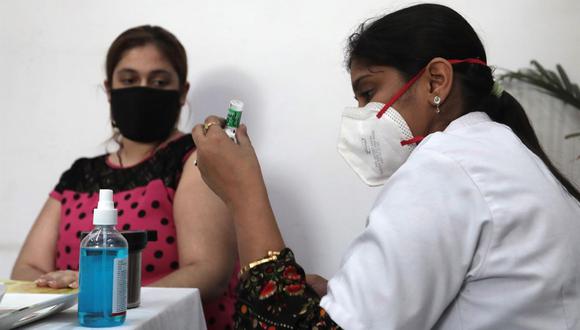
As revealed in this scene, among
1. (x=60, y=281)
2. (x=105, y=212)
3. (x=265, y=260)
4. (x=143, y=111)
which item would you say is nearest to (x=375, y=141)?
(x=265, y=260)

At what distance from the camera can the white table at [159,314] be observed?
806mm

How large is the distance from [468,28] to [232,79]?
109cm

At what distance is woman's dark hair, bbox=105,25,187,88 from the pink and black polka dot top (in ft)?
0.78

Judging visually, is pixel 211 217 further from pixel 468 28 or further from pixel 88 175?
pixel 468 28

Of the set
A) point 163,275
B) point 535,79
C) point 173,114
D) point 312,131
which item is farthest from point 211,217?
point 535,79

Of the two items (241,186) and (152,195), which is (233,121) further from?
(152,195)

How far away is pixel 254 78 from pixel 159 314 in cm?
115

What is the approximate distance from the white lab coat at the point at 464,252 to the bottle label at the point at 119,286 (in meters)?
0.27

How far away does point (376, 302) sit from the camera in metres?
0.69

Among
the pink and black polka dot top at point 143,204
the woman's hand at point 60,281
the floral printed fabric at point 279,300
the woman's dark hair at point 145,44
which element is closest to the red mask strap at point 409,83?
the floral printed fabric at point 279,300

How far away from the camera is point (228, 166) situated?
0.86 meters

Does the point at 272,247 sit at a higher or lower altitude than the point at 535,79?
lower

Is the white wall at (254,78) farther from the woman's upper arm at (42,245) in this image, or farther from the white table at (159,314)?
the white table at (159,314)

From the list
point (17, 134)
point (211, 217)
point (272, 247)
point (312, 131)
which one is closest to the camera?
point (272, 247)
